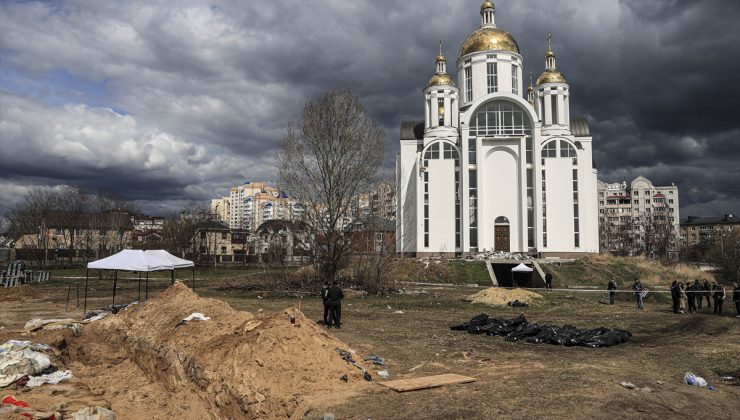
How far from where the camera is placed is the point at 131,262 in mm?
19203

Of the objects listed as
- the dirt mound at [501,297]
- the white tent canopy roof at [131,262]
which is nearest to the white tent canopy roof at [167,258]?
the white tent canopy roof at [131,262]

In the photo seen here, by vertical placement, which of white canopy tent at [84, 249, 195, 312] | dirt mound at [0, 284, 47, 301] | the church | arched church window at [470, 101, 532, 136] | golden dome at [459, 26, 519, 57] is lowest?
dirt mound at [0, 284, 47, 301]

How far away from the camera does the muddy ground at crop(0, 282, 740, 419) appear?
7645 mm

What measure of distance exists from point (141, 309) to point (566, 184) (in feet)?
130

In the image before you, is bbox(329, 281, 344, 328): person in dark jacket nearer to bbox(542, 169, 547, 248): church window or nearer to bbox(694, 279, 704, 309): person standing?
bbox(694, 279, 704, 309): person standing

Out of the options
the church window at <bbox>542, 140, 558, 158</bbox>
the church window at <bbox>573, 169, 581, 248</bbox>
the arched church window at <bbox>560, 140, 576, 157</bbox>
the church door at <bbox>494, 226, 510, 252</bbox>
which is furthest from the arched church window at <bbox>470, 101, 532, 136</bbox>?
the church door at <bbox>494, 226, 510, 252</bbox>

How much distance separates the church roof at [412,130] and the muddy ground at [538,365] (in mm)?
33766

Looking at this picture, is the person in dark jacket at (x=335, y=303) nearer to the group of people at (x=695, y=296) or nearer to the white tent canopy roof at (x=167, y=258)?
the white tent canopy roof at (x=167, y=258)

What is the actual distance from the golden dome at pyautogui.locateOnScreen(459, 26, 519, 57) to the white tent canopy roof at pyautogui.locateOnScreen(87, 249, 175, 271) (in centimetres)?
4100

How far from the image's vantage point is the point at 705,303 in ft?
82.9

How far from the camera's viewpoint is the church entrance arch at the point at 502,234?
46178mm

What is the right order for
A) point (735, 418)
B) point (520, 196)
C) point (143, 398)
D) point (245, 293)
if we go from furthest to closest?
point (520, 196)
point (245, 293)
point (143, 398)
point (735, 418)

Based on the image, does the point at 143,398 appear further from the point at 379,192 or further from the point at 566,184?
the point at 566,184

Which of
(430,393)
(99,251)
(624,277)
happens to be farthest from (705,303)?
(99,251)
